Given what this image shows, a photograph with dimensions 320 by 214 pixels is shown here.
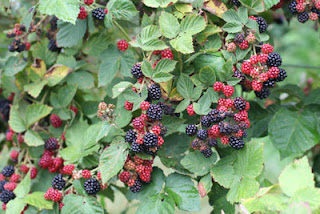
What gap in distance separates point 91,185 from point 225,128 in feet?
1.48

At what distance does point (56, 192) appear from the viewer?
118 cm

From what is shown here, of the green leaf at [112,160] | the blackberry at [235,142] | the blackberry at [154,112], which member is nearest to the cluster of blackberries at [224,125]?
the blackberry at [235,142]

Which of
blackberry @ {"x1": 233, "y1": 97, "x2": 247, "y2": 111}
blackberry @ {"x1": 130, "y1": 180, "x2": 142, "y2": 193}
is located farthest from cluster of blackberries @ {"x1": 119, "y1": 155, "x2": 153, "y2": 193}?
blackberry @ {"x1": 233, "y1": 97, "x2": 247, "y2": 111}

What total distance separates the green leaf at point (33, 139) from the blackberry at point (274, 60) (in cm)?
84

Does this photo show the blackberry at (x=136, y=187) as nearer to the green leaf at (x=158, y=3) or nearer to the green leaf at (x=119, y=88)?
the green leaf at (x=119, y=88)

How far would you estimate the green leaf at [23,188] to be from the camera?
1.27 metres

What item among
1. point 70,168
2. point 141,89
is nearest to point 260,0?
point 141,89

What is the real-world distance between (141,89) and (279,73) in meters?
0.40

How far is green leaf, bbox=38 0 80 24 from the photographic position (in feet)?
3.59

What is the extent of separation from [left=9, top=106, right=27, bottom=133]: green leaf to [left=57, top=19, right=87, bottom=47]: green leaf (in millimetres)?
336

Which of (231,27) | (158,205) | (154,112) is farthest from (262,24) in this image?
(158,205)

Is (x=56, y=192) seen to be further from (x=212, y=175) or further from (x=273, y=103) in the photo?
(x=273, y=103)

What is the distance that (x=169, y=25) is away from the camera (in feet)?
3.53

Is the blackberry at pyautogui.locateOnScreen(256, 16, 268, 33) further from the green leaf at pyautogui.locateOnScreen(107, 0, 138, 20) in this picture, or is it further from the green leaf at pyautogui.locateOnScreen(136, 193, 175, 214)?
the green leaf at pyautogui.locateOnScreen(136, 193, 175, 214)
